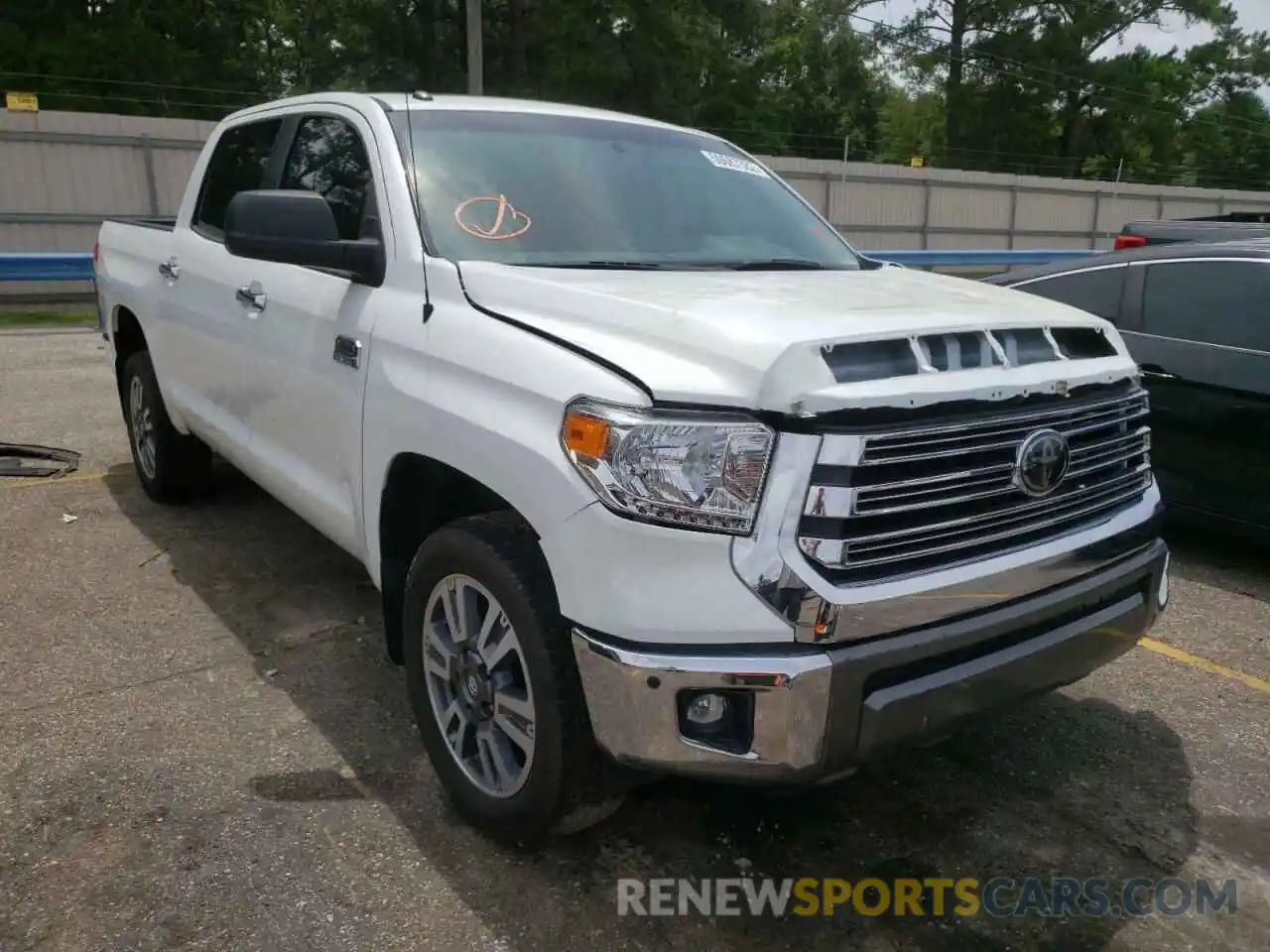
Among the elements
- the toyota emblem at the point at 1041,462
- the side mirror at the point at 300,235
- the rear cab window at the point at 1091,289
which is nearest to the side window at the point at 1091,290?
the rear cab window at the point at 1091,289

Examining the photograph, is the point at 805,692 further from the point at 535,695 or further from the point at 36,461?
the point at 36,461

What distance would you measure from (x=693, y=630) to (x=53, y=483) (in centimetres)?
506

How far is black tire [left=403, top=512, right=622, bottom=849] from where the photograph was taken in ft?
8.17

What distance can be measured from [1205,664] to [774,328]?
8.99 ft

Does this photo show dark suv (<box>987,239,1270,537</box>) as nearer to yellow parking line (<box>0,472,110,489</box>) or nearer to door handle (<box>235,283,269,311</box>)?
door handle (<box>235,283,269,311</box>)

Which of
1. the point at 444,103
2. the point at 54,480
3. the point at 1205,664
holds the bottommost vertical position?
the point at 1205,664

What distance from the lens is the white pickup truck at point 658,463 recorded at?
2281 millimetres

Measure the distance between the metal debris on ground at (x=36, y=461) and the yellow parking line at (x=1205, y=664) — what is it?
226 inches

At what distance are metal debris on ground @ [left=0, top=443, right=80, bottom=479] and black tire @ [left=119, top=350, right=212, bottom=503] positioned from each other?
890mm

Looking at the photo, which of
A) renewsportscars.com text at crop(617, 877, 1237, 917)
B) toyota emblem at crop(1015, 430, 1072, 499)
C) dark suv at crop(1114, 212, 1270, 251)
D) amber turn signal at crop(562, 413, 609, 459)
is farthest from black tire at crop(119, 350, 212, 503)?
dark suv at crop(1114, 212, 1270, 251)

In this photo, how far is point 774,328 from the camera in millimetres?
2426

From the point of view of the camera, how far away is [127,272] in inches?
212

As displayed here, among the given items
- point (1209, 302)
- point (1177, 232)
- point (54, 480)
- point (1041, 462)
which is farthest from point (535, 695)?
point (1177, 232)

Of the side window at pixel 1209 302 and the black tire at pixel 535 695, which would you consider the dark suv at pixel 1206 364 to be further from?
the black tire at pixel 535 695
